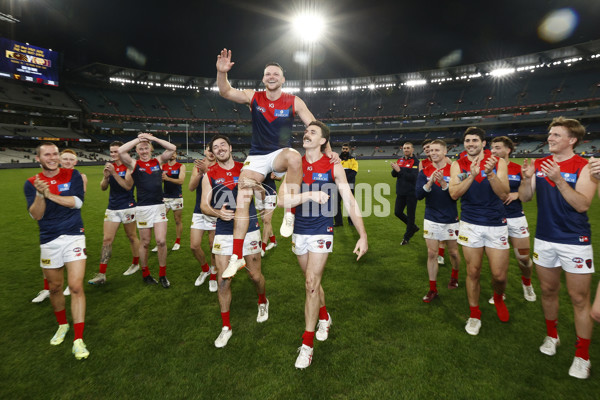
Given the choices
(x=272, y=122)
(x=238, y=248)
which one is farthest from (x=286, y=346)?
(x=272, y=122)

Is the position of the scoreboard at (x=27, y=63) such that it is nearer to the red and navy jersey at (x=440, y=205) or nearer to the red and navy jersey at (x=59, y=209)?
the red and navy jersey at (x=59, y=209)

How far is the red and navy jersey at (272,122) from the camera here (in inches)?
158

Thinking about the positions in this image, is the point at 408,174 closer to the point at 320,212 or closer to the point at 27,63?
the point at 320,212

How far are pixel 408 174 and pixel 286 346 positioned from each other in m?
6.13

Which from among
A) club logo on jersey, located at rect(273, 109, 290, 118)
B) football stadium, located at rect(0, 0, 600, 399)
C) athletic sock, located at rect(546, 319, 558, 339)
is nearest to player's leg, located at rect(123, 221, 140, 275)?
football stadium, located at rect(0, 0, 600, 399)

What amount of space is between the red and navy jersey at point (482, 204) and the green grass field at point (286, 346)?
1.65 meters

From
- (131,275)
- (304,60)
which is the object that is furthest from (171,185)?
(304,60)

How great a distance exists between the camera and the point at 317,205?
11.3ft

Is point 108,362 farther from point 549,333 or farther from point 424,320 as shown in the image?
point 549,333

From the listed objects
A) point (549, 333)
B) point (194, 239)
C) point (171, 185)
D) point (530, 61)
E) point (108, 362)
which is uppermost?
point (530, 61)

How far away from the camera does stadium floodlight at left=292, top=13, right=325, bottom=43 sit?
112 feet

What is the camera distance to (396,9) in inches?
1210

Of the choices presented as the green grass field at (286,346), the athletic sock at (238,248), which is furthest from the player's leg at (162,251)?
the athletic sock at (238,248)

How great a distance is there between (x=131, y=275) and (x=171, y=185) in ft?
9.44
